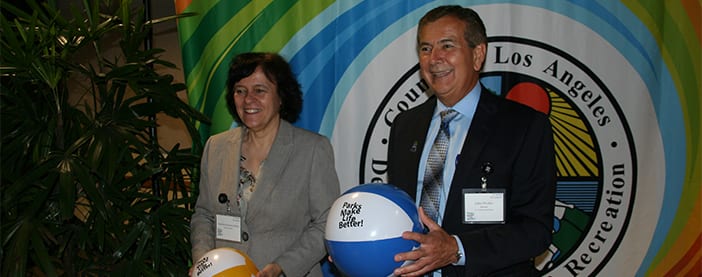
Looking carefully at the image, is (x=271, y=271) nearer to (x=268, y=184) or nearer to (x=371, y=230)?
(x=268, y=184)

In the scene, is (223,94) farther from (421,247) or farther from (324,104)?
(421,247)

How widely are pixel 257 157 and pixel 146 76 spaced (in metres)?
0.91

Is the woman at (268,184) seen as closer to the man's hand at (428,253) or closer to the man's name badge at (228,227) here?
the man's name badge at (228,227)

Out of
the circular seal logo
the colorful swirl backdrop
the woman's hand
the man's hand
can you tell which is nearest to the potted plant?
the colorful swirl backdrop

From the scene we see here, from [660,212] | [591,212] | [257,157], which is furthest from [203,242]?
[660,212]

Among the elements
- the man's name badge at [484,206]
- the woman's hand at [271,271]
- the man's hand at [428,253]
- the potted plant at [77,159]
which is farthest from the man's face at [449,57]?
the potted plant at [77,159]

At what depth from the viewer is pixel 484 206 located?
1.75 metres

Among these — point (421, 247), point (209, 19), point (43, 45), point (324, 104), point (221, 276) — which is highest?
point (209, 19)

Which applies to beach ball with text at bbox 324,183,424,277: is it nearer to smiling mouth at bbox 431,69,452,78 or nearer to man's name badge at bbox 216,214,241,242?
smiling mouth at bbox 431,69,452,78

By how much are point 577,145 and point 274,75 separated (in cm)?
167

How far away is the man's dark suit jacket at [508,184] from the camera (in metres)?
1.69

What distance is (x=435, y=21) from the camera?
1842mm

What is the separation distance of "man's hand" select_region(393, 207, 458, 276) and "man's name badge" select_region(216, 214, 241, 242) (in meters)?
0.79

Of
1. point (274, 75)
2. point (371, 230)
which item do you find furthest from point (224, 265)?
point (274, 75)
